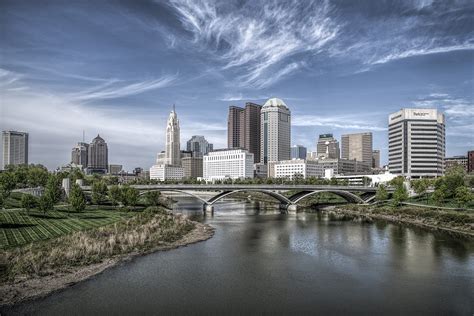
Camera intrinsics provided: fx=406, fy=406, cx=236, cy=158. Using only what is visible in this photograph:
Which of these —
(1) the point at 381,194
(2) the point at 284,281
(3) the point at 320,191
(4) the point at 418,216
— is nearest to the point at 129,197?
(3) the point at 320,191

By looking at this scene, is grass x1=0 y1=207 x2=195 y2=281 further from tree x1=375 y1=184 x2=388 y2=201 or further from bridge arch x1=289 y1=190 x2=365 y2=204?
tree x1=375 y1=184 x2=388 y2=201

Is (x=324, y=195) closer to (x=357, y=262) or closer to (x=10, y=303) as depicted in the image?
(x=357, y=262)

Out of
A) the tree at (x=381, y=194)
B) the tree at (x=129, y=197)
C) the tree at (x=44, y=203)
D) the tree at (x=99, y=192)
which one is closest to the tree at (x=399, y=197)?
the tree at (x=381, y=194)

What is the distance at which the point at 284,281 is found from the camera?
38906 mm

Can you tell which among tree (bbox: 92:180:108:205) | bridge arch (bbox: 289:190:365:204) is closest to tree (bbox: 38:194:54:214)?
tree (bbox: 92:180:108:205)

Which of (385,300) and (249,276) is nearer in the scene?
(385,300)

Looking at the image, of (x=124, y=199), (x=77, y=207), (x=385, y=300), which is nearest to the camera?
(x=385, y=300)

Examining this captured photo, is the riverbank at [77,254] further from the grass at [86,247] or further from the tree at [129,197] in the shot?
the tree at [129,197]

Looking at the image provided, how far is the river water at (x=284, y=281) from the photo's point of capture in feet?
104

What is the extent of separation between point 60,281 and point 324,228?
5331 cm

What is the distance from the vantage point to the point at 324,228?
→ 7838 cm

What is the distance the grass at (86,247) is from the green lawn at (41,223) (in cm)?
232

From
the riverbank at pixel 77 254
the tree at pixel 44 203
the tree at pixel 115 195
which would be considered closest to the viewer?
the riverbank at pixel 77 254

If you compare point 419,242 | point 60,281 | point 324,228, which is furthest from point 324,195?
point 60,281
